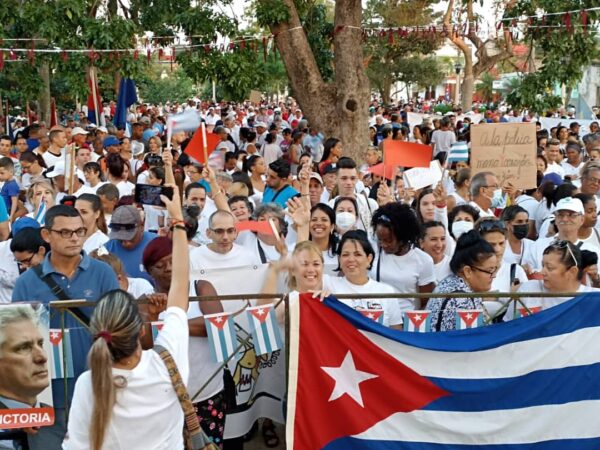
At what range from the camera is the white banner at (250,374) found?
5.68 meters

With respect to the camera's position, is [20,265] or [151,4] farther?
[151,4]

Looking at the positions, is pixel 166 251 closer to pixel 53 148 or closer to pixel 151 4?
pixel 53 148

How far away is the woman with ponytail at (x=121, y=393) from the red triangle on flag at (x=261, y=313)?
168 centimetres

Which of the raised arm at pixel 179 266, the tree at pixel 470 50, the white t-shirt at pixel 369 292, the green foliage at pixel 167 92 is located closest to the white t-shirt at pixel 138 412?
the raised arm at pixel 179 266

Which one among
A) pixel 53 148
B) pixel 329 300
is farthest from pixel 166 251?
pixel 53 148

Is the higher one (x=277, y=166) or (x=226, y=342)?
(x=277, y=166)

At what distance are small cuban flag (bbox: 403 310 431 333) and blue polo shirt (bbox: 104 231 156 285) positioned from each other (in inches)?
83.4

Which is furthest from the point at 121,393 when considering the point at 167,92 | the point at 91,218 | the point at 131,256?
the point at 167,92

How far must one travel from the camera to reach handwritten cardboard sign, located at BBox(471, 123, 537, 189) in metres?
9.67

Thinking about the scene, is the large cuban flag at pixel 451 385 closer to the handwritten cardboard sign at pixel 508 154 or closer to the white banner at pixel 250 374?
the white banner at pixel 250 374

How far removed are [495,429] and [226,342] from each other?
5.46 feet

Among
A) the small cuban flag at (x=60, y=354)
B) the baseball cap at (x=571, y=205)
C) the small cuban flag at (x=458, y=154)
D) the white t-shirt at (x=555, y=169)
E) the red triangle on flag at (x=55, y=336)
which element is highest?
the small cuban flag at (x=458, y=154)

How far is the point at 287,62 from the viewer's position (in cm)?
1478

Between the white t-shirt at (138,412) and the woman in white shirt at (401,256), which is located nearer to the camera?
the white t-shirt at (138,412)
